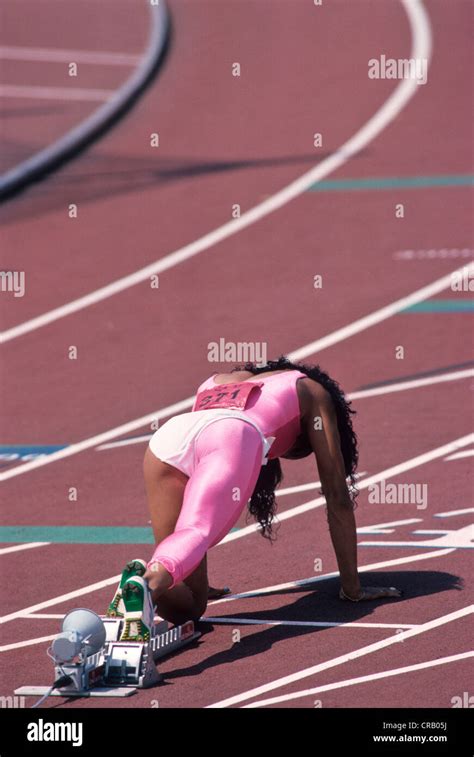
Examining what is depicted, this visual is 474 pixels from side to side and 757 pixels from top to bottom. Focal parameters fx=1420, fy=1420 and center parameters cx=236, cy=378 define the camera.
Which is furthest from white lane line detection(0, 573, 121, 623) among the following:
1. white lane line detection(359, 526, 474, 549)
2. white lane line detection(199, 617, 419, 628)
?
white lane line detection(359, 526, 474, 549)

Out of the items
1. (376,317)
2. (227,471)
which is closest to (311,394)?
(227,471)

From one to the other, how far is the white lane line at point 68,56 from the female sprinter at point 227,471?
18683mm

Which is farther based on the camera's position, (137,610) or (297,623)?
(297,623)

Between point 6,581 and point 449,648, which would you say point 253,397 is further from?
point 6,581

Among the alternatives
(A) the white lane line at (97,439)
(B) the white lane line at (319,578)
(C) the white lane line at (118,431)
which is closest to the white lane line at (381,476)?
(B) the white lane line at (319,578)

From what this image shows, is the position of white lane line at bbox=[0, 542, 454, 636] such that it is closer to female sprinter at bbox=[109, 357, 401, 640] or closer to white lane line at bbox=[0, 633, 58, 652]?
white lane line at bbox=[0, 633, 58, 652]

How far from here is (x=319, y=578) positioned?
370 inches

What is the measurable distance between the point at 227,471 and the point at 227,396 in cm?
64

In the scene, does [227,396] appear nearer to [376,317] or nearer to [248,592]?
[248,592]

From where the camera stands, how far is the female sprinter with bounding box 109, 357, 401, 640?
7.43 metres

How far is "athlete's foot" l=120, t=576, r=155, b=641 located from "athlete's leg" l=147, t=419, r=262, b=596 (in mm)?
80

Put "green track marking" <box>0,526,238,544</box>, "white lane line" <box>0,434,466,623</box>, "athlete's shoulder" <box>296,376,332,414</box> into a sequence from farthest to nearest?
"green track marking" <box>0,526,238,544</box>
"white lane line" <box>0,434,466,623</box>
"athlete's shoulder" <box>296,376,332,414</box>

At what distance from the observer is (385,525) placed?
1046 cm
